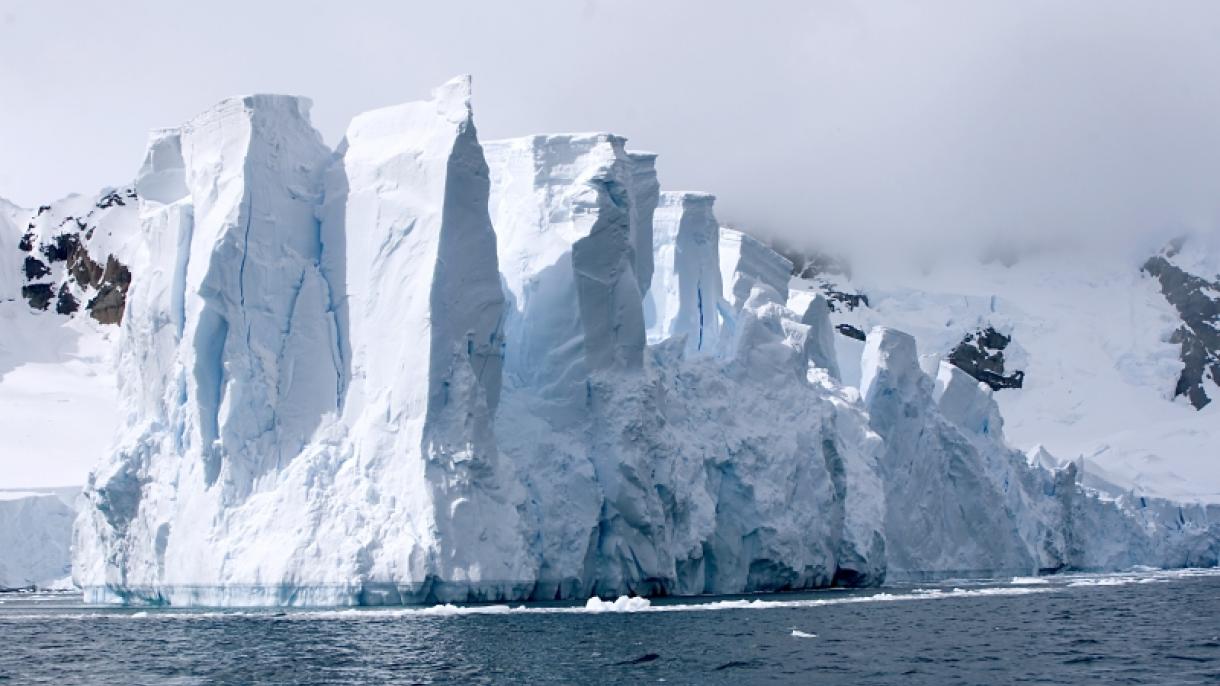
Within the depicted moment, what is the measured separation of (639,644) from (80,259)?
54.3 m

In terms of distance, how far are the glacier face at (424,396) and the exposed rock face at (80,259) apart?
37.0 m

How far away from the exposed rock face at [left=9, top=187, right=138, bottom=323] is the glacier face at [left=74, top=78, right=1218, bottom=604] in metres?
37.0

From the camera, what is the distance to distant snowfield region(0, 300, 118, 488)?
51594mm

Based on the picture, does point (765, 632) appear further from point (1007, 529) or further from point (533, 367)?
point (1007, 529)

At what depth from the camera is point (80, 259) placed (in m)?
68.4

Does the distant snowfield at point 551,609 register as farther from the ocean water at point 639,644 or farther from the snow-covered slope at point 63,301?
the snow-covered slope at point 63,301

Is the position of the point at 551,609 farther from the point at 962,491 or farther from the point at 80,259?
the point at 80,259

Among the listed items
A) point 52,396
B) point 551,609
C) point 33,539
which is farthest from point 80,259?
point 551,609

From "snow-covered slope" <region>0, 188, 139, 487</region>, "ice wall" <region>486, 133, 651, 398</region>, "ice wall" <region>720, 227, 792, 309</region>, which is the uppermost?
"snow-covered slope" <region>0, 188, 139, 487</region>

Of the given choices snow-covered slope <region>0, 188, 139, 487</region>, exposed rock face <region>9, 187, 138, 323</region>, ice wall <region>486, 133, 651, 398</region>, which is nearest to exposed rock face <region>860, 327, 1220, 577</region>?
ice wall <region>486, 133, 651, 398</region>

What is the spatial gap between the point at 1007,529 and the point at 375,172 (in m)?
27.8

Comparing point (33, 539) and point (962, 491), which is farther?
point (962, 491)

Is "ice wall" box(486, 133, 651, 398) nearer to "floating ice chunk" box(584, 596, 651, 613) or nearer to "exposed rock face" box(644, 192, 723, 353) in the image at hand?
"floating ice chunk" box(584, 596, 651, 613)

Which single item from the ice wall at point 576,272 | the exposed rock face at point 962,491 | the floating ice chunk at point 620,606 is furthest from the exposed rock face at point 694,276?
the floating ice chunk at point 620,606
